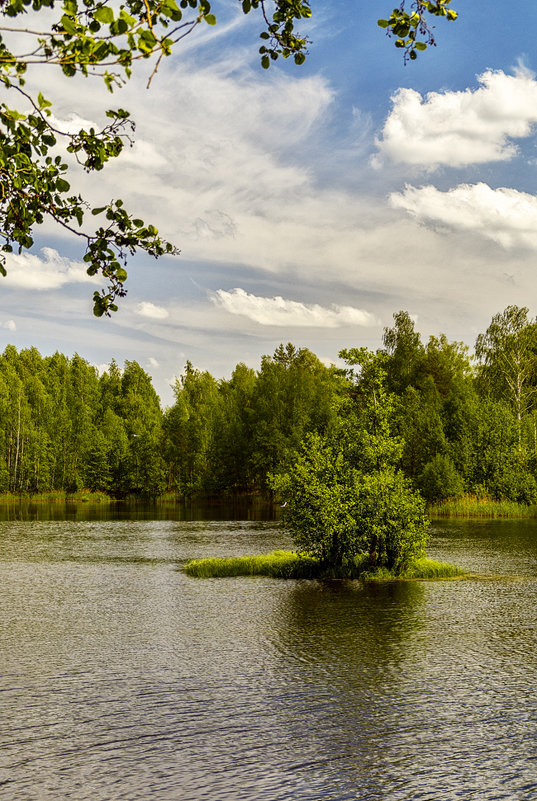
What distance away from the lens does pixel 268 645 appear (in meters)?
18.0

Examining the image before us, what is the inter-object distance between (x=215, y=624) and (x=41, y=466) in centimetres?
9562

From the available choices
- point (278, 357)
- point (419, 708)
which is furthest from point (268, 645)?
point (278, 357)

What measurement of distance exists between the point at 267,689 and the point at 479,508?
55.6 m

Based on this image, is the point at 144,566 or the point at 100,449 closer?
the point at 144,566

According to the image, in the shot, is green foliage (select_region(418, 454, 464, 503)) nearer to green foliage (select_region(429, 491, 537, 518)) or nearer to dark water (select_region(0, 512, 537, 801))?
green foliage (select_region(429, 491, 537, 518))

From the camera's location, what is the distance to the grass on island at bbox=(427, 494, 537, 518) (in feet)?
216

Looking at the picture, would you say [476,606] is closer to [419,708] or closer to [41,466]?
[419,708]

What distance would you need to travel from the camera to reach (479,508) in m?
66.9

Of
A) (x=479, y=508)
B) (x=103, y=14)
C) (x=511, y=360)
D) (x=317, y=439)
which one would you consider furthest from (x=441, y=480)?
(x=103, y=14)

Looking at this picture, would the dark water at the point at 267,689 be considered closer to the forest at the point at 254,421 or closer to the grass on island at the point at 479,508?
the grass on island at the point at 479,508

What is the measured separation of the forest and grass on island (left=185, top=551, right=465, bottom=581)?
4080cm

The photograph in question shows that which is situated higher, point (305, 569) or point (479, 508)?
point (479, 508)

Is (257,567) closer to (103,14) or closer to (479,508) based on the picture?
(103,14)

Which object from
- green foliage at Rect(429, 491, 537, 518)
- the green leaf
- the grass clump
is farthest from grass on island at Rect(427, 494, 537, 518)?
the green leaf
